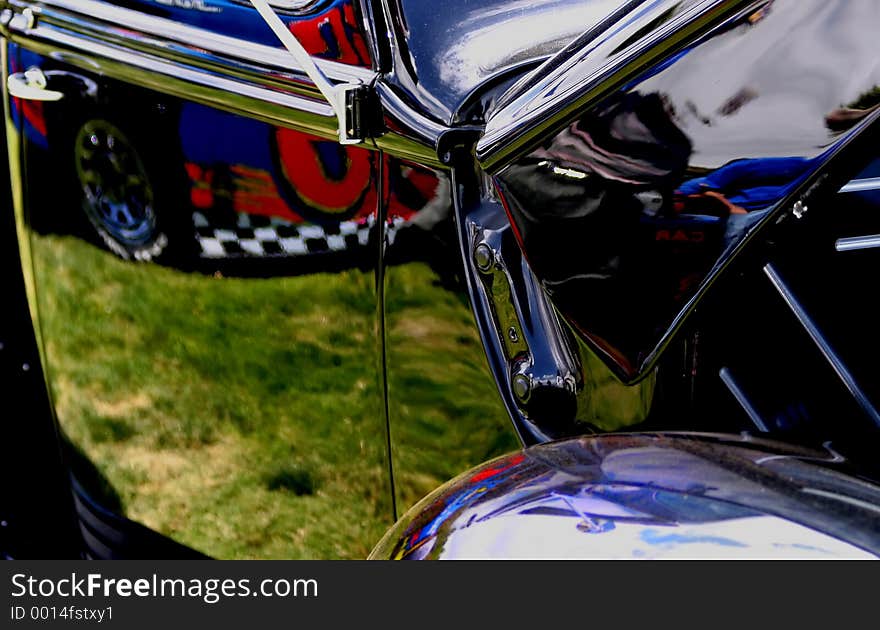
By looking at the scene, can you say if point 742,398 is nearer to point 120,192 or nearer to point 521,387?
point 521,387

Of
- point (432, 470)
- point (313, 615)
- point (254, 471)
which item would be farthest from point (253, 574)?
point (254, 471)

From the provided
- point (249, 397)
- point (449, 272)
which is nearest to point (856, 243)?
point (449, 272)

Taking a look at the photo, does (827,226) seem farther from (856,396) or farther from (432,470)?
(432,470)

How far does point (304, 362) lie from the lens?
1.44 metres

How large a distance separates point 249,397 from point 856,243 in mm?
919

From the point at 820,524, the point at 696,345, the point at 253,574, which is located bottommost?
the point at 253,574

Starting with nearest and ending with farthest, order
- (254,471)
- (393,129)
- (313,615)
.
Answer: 1. (313,615)
2. (393,129)
3. (254,471)

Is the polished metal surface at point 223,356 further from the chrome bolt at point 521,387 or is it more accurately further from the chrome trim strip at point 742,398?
the chrome trim strip at point 742,398

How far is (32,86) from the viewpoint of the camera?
1565 millimetres

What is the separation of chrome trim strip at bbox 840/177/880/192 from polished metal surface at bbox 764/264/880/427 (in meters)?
0.12

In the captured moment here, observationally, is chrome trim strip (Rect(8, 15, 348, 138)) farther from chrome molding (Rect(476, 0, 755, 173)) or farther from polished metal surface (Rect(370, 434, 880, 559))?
polished metal surface (Rect(370, 434, 880, 559))

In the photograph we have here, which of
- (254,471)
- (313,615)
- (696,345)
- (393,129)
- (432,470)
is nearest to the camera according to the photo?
(313,615)

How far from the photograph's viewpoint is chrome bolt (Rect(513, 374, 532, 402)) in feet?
4.00

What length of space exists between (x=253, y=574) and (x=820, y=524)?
658 mm
